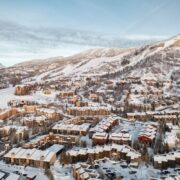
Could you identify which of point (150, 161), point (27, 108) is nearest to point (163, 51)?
point (27, 108)

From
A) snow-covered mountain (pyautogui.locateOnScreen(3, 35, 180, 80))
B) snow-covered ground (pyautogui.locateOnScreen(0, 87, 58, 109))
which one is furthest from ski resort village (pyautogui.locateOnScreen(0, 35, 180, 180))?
snow-covered mountain (pyautogui.locateOnScreen(3, 35, 180, 80))

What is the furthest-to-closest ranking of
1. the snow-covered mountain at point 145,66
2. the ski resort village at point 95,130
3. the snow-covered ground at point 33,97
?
the snow-covered mountain at point 145,66 → the snow-covered ground at point 33,97 → the ski resort village at point 95,130

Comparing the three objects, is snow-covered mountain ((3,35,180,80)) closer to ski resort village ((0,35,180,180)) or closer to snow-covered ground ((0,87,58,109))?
ski resort village ((0,35,180,180))

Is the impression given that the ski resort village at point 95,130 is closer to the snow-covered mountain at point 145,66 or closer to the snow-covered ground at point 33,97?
the snow-covered ground at point 33,97

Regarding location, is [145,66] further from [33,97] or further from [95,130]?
[95,130]

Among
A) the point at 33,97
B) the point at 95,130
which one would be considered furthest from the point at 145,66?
the point at 95,130

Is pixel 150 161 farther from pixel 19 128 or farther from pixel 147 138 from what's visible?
pixel 19 128

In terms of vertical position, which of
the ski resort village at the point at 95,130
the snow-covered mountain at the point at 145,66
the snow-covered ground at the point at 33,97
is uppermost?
the snow-covered mountain at the point at 145,66

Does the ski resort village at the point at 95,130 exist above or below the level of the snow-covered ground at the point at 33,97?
below

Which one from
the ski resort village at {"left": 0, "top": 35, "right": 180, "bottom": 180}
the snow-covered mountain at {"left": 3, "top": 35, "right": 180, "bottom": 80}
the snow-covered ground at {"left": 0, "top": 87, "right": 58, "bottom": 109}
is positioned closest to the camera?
the ski resort village at {"left": 0, "top": 35, "right": 180, "bottom": 180}

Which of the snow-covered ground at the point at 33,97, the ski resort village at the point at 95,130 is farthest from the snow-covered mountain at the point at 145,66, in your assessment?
the snow-covered ground at the point at 33,97
